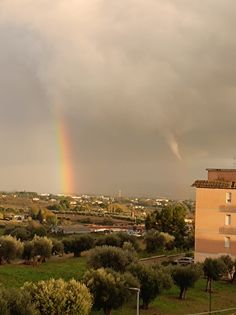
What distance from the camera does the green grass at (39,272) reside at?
35.7m

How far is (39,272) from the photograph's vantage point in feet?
131

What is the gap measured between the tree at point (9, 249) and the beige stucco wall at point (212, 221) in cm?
1814

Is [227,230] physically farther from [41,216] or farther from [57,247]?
[41,216]

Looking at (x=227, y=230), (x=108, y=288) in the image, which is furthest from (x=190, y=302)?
(x=227, y=230)

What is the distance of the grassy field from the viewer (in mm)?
31592

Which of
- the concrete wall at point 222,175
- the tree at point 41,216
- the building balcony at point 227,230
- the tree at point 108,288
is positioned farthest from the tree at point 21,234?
the tree at point 41,216

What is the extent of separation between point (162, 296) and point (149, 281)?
255 inches

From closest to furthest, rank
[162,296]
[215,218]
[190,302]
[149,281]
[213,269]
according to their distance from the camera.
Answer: [149,281] → [190,302] → [162,296] → [213,269] → [215,218]

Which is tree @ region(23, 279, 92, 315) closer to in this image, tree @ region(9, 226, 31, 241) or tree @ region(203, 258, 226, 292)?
tree @ region(203, 258, 226, 292)

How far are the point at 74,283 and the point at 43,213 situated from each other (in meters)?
93.3

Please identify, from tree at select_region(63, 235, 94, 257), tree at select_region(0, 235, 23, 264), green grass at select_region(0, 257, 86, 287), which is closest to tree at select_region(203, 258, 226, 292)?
green grass at select_region(0, 257, 86, 287)

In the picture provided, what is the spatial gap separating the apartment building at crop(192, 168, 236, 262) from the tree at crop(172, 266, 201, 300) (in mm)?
14616

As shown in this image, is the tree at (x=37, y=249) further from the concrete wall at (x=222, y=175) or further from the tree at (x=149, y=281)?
the concrete wall at (x=222, y=175)

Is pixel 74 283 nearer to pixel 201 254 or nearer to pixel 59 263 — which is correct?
pixel 59 263
